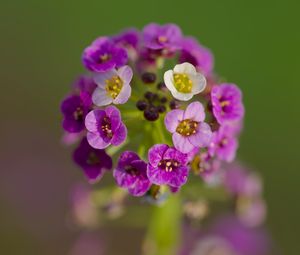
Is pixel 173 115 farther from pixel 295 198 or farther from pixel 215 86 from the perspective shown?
pixel 295 198

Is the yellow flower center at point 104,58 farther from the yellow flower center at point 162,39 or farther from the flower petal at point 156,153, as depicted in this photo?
the flower petal at point 156,153


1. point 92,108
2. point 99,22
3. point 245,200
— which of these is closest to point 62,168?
point 99,22

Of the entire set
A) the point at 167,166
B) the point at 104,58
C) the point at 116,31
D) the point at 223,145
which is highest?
the point at 116,31

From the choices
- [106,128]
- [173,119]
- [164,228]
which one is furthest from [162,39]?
[164,228]

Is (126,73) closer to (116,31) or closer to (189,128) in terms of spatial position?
(189,128)

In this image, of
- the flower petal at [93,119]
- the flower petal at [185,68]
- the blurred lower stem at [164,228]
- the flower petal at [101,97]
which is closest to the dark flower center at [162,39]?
the flower petal at [185,68]

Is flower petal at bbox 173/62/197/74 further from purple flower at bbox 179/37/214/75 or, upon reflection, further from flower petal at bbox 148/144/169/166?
flower petal at bbox 148/144/169/166
